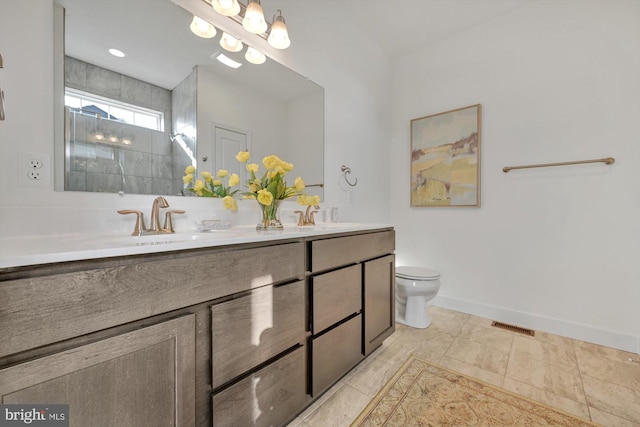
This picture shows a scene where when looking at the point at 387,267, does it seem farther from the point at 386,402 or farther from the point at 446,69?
the point at 446,69

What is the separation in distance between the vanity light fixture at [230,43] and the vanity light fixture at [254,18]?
0.10m

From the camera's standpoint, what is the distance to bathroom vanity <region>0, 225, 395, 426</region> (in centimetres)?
52

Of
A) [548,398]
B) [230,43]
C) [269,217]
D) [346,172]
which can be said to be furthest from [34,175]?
[548,398]

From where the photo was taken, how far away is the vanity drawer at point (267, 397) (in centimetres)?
82

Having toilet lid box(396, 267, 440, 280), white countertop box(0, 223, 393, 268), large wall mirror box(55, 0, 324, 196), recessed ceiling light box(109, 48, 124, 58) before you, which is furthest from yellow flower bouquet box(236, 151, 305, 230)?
toilet lid box(396, 267, 440, 280)

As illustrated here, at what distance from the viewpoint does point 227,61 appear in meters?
1.45

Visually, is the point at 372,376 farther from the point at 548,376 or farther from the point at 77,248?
the point at 77,248

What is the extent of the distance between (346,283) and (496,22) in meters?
2.64

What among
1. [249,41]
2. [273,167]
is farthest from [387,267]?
[249,41]

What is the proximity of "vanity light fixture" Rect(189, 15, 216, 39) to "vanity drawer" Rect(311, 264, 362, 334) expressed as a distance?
53.5 inches

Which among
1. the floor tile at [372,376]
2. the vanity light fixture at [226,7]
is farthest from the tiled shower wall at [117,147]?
the floor tile at [372,376]

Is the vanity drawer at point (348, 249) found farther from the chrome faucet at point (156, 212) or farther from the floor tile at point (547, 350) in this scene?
the floor tile at point (547, 350)

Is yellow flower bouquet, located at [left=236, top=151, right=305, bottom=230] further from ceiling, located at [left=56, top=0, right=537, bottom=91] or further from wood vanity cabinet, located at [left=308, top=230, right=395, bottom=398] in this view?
ceiling, located at [left=56, top=0, right=537, bottom=91]

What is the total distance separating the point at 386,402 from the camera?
1.27 metres
